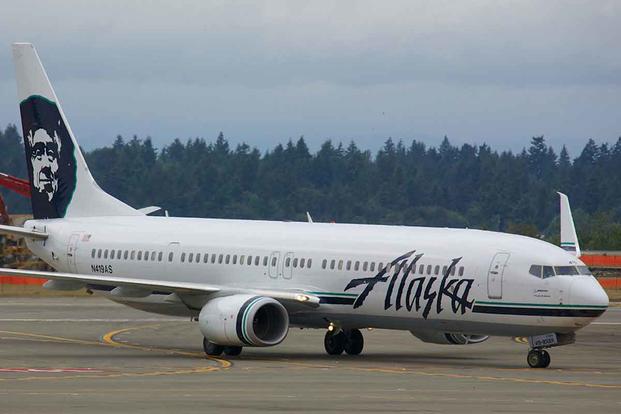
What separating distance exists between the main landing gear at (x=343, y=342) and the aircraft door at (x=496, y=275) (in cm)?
582

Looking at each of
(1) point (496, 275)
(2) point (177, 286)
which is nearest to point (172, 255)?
(2) point (177, 286)

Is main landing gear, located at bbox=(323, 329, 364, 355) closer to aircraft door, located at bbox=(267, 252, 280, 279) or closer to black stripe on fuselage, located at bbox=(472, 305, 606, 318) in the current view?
aircraft door, located at bbox=(267, 252, 280, 279)

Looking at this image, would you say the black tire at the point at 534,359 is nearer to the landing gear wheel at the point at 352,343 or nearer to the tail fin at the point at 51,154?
the landing gear wheel at the point at 352,343

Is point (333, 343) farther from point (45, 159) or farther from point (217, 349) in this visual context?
point (45, 159)

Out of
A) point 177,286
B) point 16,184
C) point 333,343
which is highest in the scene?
point 16,184

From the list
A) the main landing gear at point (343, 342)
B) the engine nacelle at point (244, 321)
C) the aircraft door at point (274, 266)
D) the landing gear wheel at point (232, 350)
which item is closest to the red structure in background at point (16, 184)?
the aircraft door at point (274, 266)

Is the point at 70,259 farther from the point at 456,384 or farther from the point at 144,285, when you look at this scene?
the point at 456,384

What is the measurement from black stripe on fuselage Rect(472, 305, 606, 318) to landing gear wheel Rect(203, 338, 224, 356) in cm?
725

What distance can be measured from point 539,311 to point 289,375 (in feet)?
22.9

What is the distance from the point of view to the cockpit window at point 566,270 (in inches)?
1601

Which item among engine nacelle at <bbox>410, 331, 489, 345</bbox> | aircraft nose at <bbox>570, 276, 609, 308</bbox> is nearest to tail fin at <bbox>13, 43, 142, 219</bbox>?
engine nacelle at <bbox>410, 331, 489, 345</bbox>

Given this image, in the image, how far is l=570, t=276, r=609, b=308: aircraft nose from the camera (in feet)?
131

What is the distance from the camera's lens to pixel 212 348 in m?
44.1

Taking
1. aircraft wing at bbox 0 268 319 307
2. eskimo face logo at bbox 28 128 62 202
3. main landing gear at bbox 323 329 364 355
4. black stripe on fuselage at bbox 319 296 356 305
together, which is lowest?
main landing gear at bbox 323 329 364 355
